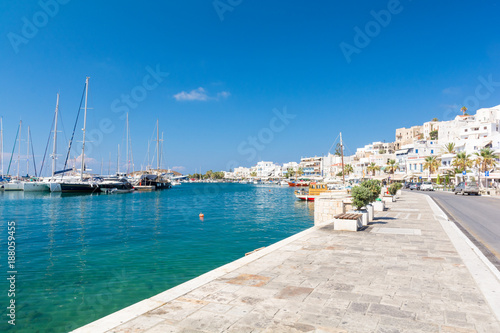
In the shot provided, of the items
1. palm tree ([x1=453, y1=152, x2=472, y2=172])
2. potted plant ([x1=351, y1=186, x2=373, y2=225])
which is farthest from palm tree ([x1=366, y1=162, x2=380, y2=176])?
potted plant ([x1=351, y1=186, x2=373, y2=225])

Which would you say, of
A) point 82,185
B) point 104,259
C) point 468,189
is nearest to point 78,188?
point 82,185

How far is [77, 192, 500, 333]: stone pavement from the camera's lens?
401cm

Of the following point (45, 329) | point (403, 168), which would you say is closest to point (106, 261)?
point (45, 329)

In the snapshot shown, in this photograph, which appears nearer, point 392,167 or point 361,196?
point 361,196

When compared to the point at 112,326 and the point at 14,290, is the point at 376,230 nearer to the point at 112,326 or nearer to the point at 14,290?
the point at 112,326

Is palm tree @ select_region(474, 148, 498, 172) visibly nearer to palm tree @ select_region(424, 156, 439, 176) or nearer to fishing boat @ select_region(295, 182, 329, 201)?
palm tree @ select_region(424, 156, 439, 176)

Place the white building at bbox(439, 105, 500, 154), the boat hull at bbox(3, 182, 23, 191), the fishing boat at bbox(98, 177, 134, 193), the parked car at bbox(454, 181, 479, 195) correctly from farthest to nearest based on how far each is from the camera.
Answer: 1. the boat hull at bbox(3, 182, 23, 191)
2. the fishing boat at bbox(98, 177, 134, 193)
3. the white building at bbox(439, 105, 500, 154)
4. the parked car at bbox(454, 181, 479, 195)

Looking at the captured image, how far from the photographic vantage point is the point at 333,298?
16.1 ft

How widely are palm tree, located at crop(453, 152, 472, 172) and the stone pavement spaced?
55410mm

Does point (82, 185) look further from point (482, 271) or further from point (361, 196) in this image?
point (482, 271)

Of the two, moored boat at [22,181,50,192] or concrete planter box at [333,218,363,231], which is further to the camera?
moored boat at [22,181,50,192]

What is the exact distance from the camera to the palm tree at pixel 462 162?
53.3 m

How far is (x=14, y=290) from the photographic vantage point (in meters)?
9.01

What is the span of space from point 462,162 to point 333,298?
2405 inches
